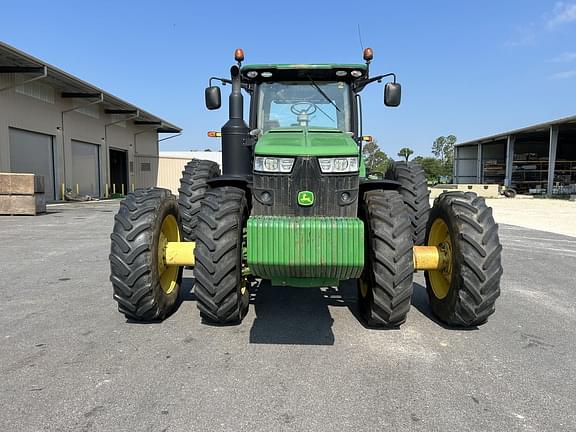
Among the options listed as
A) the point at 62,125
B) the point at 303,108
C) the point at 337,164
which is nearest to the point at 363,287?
the point at 337,164

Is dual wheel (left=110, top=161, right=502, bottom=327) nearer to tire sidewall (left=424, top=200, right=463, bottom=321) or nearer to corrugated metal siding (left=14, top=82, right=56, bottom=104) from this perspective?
tire sidewall (left=424, top=200, right=463, bottom=321)

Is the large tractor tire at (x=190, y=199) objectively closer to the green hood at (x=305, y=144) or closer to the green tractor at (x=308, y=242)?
the green tractor at (x=308, y=242)

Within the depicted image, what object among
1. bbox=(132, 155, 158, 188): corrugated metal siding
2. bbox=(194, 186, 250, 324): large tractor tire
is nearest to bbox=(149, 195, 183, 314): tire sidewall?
bbox=(194, 186, 250, 324): large tractor tire

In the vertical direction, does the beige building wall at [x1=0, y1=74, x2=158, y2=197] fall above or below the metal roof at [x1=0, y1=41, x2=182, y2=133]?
below

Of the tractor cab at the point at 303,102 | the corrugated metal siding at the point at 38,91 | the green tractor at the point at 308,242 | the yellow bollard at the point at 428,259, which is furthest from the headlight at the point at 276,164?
the corrugated metal siding at the point at 38,91

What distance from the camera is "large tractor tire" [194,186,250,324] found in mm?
3689

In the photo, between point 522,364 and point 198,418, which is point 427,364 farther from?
point 198,418

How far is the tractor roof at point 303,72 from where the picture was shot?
484 centimetres

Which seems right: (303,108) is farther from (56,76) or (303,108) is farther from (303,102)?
(56,76)

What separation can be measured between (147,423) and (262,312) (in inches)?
83.9

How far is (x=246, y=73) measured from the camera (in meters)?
5.00

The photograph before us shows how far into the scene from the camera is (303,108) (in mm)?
5121

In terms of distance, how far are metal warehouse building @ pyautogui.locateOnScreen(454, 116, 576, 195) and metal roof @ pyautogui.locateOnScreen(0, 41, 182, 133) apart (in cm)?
3066

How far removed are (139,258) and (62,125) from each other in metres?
25.0
